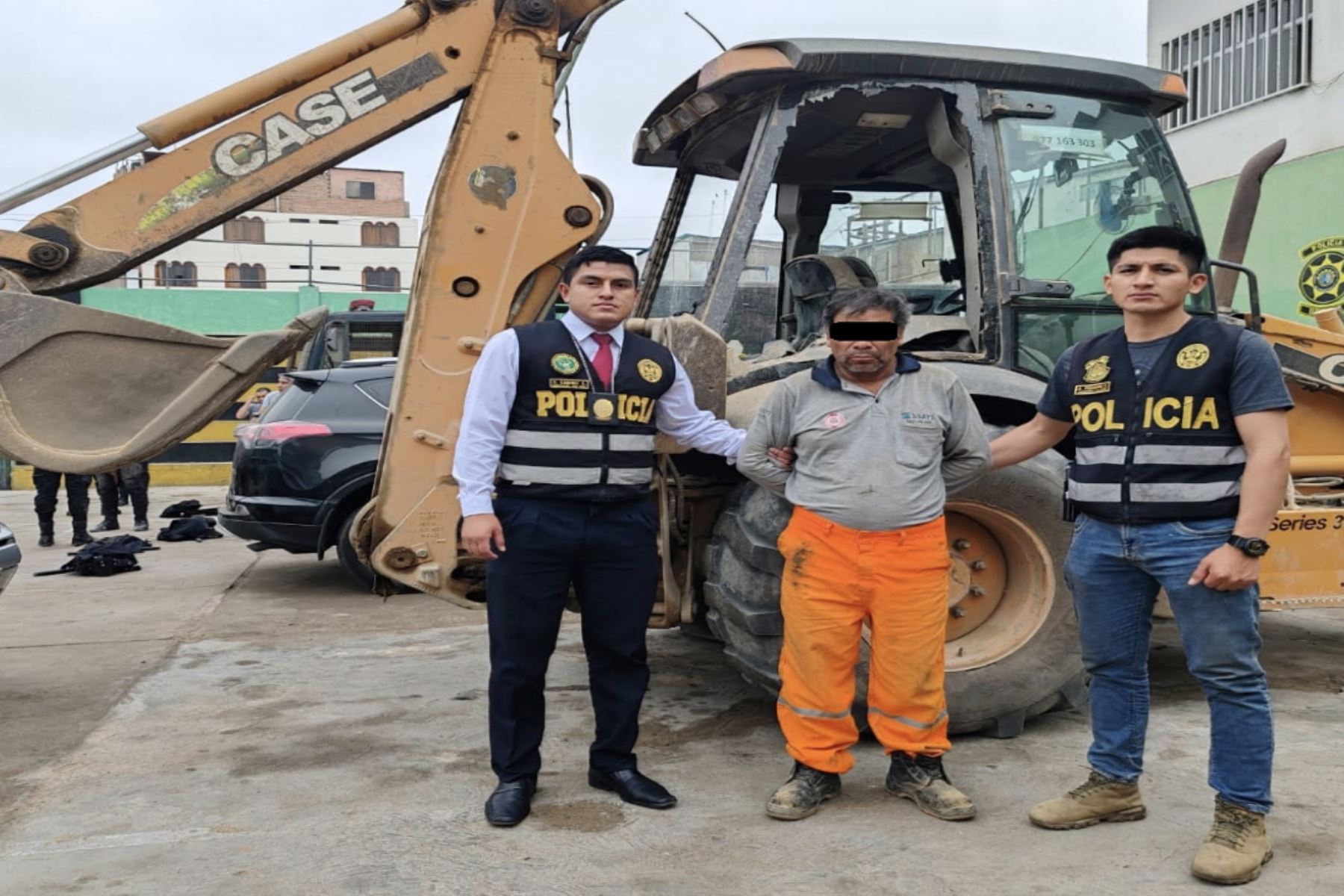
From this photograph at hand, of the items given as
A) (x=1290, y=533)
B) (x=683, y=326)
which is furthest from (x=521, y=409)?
(x=1290, y=533)

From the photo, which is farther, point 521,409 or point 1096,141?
point 1096,141

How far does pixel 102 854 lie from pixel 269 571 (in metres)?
6.02

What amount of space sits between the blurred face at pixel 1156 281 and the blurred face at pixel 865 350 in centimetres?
65

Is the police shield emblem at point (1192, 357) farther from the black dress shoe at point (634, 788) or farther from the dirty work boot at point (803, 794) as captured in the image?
the black dress shoe at point (634, 788)

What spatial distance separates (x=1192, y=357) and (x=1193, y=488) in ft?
1.12

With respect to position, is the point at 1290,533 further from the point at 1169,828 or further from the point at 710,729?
the point at 710,729

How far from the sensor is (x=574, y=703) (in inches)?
187

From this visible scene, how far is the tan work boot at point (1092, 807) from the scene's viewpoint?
10.7ft

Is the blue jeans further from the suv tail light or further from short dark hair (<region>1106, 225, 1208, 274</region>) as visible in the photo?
the suv tail light

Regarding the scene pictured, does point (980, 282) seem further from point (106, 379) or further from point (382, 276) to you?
point (382, 276)

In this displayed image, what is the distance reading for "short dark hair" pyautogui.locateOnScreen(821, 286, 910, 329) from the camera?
3.42 m

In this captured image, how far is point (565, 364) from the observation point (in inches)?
136

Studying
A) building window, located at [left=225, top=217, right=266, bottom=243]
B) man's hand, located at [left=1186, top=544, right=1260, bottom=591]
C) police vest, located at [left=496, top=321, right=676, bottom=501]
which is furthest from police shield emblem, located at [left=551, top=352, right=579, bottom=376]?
building window, located at [left=225, top=217, right=266, bottom=243]

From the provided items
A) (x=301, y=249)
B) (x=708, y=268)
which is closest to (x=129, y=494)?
(x=708, y=268)
